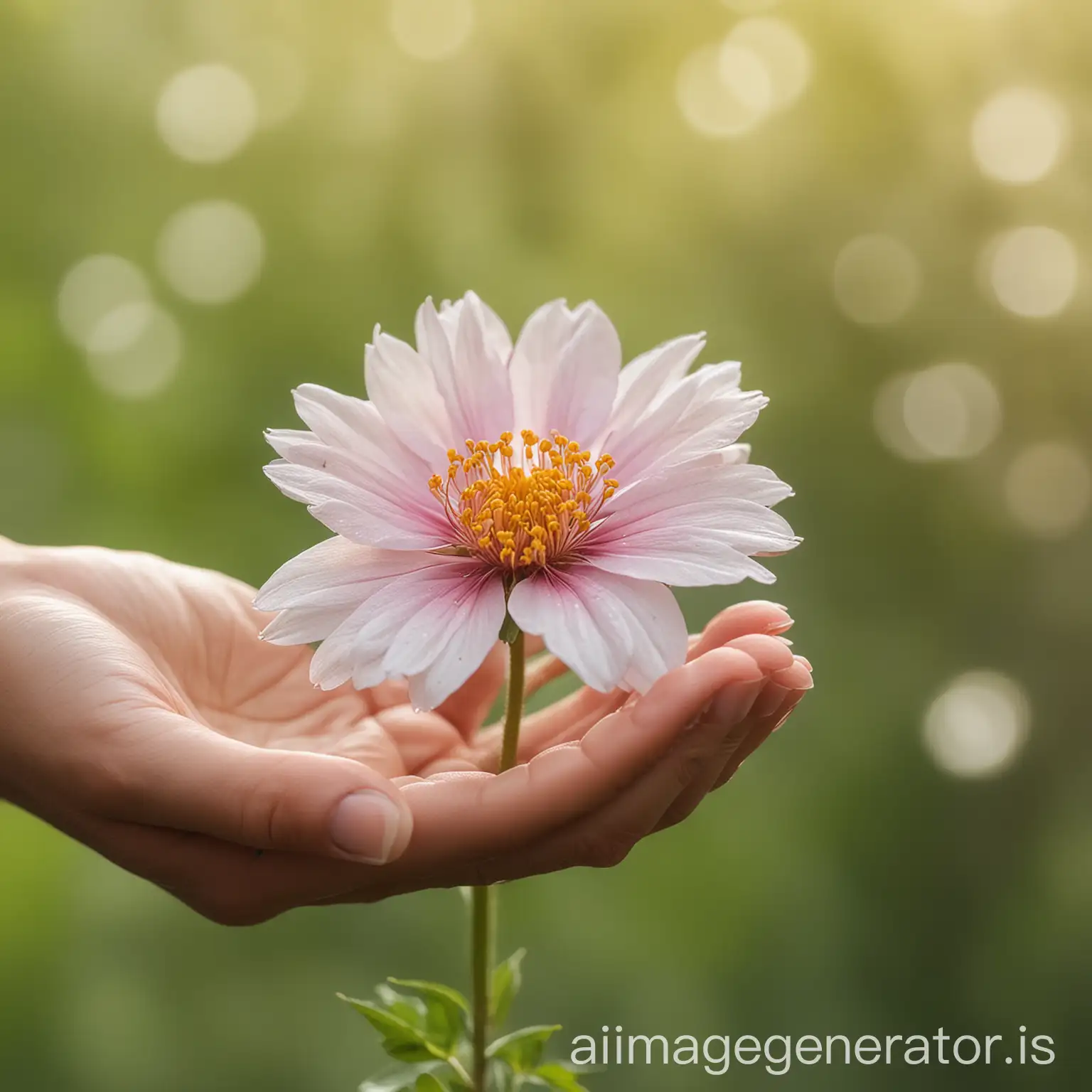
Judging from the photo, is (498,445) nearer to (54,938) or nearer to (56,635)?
(56,635)

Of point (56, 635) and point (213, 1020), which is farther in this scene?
point (213, 1020)

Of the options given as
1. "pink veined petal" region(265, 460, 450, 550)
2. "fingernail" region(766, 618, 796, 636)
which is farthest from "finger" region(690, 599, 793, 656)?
"pink veined petal" region(265, 460, 450, 550)

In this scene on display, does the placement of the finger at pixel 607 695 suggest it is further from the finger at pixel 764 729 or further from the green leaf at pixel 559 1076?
the green leaf at pixel 559 1076

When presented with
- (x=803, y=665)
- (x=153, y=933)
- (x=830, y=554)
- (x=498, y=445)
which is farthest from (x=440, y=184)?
(x=803, y=665)

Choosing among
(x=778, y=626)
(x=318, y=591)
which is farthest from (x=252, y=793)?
(x=778, y=626)

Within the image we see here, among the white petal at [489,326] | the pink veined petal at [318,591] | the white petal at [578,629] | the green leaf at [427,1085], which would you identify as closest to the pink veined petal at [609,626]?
the white petal at [578,629]
